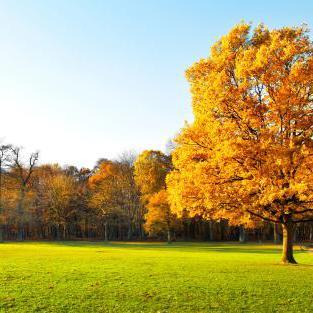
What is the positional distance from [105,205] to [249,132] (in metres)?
73.2

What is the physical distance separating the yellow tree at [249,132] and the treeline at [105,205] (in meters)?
56.7

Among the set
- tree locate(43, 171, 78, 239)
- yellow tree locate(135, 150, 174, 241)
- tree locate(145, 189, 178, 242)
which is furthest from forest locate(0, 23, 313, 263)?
tree locate(43, 171, 78, 239)

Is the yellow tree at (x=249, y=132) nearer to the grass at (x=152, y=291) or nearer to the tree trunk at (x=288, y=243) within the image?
the tree trunk at (x=288, y=243)

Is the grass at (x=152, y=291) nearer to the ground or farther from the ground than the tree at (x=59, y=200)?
nearer to the ground

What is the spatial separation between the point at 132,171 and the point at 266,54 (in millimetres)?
79342

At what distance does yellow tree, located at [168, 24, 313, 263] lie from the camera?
78.2 ft

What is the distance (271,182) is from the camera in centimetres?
2398

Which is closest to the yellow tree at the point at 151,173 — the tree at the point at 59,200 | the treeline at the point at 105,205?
the treeline at the point at 105,205

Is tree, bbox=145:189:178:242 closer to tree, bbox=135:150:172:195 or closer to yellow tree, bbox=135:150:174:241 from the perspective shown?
yellow tree, bbox=135:150:174:241

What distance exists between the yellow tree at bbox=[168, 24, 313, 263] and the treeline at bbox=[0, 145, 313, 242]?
56.7m

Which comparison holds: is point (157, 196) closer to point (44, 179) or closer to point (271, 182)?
point (44, 179)

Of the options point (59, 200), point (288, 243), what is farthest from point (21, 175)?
point (288, 243)

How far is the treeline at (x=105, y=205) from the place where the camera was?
87.2 m

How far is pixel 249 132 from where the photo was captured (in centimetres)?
2533
